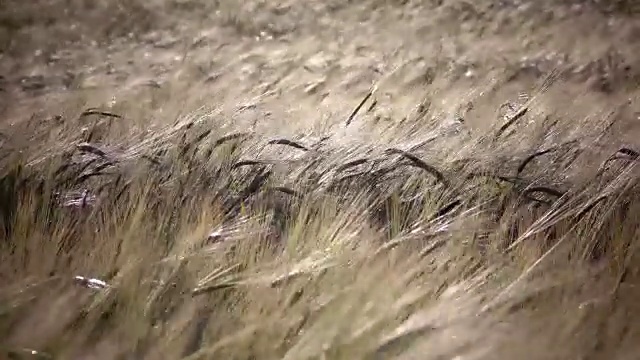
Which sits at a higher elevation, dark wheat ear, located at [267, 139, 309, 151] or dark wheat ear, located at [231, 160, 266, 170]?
dark wheat ear, located at [267, 139, 309, 151]

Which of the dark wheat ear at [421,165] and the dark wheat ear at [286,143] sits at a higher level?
the dark wheat ear at [286,143]

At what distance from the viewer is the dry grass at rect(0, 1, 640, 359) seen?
682 millimetres

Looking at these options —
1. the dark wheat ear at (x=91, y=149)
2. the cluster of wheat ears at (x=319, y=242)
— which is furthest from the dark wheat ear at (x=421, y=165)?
the dark wheat ear at (x=91, y=149)

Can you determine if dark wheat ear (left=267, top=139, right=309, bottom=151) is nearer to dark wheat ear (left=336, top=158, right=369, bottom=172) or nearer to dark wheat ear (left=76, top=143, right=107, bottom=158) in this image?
dark wheat ear (left=336, top=158, right=369, bottom=172)

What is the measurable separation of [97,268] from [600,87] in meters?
0.61

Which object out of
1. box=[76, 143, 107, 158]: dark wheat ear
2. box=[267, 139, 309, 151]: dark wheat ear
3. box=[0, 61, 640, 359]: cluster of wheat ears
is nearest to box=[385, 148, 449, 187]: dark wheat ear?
box=[0, 61, 640, 359]: cluster of wheat ears

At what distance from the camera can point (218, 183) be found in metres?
0.78

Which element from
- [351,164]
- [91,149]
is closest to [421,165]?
[351,164]

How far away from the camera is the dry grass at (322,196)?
0.68 meters

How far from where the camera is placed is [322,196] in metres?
0.76

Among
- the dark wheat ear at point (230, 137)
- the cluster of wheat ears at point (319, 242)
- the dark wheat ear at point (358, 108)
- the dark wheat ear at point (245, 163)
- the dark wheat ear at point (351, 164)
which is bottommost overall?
the cluster of wheat ears at point (319, 242)

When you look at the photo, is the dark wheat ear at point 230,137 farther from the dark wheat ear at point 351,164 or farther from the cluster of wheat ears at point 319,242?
the dark wheat ear at point 351,164

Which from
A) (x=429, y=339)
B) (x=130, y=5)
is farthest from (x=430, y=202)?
(x=130, y=5)

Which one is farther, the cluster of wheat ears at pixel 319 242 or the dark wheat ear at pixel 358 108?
the dark wheat ear at pixel 358 108
